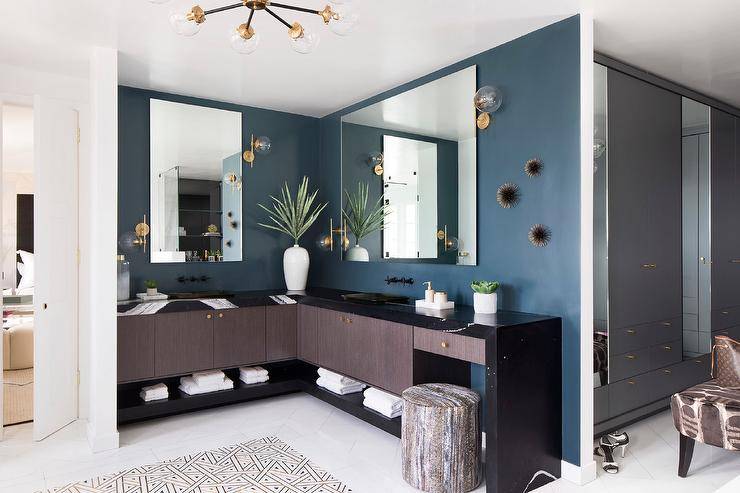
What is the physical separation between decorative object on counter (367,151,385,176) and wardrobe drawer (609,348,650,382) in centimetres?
242

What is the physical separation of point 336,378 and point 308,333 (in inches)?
20.0

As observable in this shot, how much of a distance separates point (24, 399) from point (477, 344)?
423 cm

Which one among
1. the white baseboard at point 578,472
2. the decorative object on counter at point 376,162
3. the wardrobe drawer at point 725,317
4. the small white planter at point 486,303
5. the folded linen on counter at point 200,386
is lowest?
the white baseboard at point 578,472

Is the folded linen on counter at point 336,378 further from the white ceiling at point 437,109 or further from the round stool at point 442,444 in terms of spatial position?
the white ceiling at point 437,109

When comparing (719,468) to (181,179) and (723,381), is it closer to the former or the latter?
(723,381)

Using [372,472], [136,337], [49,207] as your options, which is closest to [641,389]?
[372,472]

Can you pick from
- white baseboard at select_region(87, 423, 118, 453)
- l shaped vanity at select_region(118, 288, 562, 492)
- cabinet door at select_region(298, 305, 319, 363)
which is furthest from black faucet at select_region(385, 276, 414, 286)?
white baseboard at select_region(87, 423, 118, 453)

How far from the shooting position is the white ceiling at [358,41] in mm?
2984

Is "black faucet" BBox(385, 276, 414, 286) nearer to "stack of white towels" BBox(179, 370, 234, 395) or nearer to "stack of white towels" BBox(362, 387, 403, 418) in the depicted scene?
"stack of white towels" BBox(362, 387, 403, 418)

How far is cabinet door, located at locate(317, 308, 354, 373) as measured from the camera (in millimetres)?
4027

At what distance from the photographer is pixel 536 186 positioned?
3314 mm

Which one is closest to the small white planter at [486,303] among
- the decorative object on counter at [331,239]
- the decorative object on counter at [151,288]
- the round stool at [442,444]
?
the round stool at [442,444]

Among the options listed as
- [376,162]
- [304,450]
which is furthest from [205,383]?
[376,162]

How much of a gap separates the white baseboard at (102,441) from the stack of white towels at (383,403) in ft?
5.80
